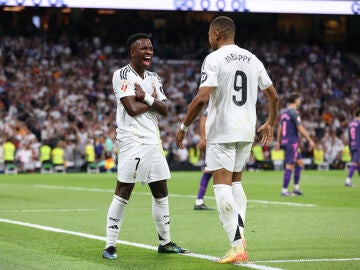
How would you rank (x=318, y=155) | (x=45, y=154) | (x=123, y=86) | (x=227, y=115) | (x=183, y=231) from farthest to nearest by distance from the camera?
1. (x=318, y=155)
2. (x=45, y=154)
3. (x=183, y=231)
4. (x=123, y=86)
5. (x=227, y=115)

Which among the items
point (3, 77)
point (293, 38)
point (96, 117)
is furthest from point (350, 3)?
point (3, 77)

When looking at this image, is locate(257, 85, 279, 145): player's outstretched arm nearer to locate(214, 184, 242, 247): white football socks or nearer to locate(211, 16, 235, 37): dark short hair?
locate(211, 16, 235, 37): dark short hair

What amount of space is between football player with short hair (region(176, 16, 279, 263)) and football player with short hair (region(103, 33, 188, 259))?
0.71 metres

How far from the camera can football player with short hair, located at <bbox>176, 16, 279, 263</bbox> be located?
28.4 feet

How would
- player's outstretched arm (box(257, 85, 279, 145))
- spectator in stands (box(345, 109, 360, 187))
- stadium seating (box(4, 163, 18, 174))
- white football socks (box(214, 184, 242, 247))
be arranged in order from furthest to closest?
stadium seating (box(4, 163, 18, 174)) → spectator in stands (box(345, 109, 360, 187)) → player's outstretched arm (box(257, 85, 279, 145)) → white football socks (box(214, 184, 242, 247))

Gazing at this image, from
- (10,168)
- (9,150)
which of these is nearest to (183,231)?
(9,150)

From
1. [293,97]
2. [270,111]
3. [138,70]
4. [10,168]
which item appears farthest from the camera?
[10,168]

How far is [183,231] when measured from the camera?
12.4m

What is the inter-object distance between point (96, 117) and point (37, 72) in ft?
11.9

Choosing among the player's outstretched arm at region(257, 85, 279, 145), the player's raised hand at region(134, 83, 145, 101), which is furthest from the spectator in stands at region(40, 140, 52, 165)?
the player's outstretched arm at region(257, 85, 279, 145)

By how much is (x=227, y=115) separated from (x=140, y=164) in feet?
3.83

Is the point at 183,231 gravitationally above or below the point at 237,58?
below

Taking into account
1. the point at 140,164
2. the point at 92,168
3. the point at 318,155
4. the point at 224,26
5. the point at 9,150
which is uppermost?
the point at 224,26

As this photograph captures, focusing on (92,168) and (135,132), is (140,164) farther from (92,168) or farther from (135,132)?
(92,168)
